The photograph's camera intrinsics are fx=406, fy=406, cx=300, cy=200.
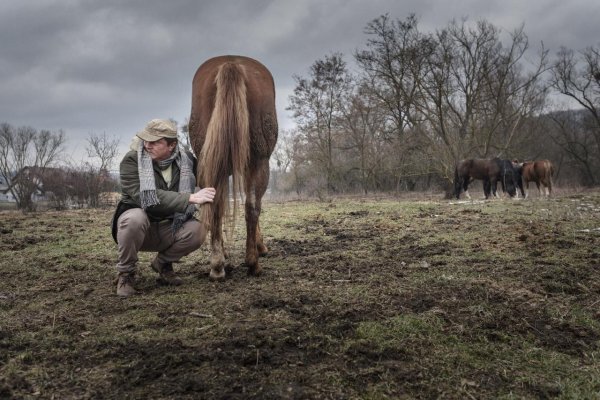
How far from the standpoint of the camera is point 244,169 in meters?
3.34

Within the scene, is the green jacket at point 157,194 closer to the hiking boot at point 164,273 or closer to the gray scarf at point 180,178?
the gray scarf at point 180,178

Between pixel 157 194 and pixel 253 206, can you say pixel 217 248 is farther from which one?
pixel 157 194

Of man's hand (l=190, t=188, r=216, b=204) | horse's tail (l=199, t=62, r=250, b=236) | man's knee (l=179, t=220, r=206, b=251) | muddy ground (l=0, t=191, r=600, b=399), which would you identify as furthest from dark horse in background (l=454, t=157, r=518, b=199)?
man's hand (l=190, t=188, r=216, b=204)

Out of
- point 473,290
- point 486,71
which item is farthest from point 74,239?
point 486,71

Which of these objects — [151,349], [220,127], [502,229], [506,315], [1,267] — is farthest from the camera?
[502,229]

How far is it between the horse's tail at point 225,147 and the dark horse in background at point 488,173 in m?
15.9

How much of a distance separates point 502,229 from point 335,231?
7.99 feet

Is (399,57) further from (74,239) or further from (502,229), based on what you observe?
(74,239)

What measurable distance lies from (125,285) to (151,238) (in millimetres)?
443

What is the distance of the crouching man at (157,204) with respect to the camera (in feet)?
10.3

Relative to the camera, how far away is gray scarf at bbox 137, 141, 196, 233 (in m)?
3.13

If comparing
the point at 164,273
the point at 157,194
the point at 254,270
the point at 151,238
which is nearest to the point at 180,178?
the point at 157,194

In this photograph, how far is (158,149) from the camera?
3250 mm

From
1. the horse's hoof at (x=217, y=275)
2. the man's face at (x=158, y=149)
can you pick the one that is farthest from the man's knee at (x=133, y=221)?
the horse's hoof at (x=217, y=275)
